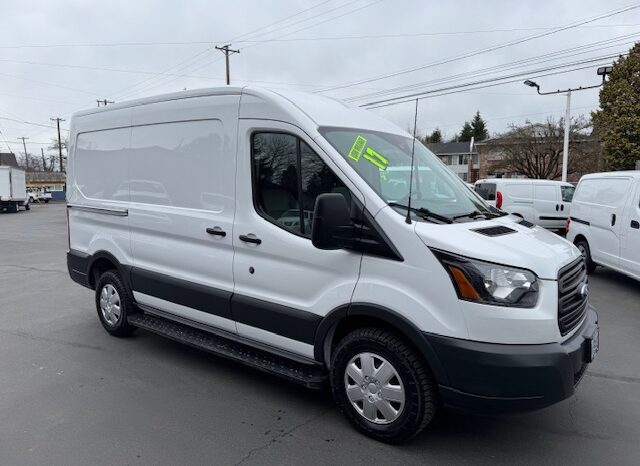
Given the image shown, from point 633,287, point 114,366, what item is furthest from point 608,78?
point 114,366

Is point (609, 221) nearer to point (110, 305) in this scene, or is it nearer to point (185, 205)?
point (185, 205)

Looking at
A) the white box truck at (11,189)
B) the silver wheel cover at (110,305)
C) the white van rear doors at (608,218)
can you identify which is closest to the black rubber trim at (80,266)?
the silver wheel cover at (110,305)

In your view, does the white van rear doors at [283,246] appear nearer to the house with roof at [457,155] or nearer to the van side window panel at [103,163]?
the van side window panel at [103,163]

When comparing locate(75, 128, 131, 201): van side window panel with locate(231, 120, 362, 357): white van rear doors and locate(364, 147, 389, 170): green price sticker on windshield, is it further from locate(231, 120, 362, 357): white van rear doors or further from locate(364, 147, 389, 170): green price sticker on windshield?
locate(364, 147, 389, 170): green price sticker on windshield

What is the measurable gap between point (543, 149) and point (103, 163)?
1566 inches

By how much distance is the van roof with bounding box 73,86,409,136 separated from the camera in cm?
363

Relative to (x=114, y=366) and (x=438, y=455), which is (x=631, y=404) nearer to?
(x=438, y=455)

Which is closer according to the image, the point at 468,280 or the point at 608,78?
the point at 468,280

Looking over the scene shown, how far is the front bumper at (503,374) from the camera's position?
2801 millimetres

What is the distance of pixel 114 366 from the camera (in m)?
4.64

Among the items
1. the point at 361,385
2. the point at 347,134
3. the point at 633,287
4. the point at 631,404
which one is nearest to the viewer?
the point at 361,385

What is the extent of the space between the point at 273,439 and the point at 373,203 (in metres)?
1.74

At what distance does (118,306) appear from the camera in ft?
17.5

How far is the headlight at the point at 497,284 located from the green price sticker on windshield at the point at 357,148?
1088 millimetres
